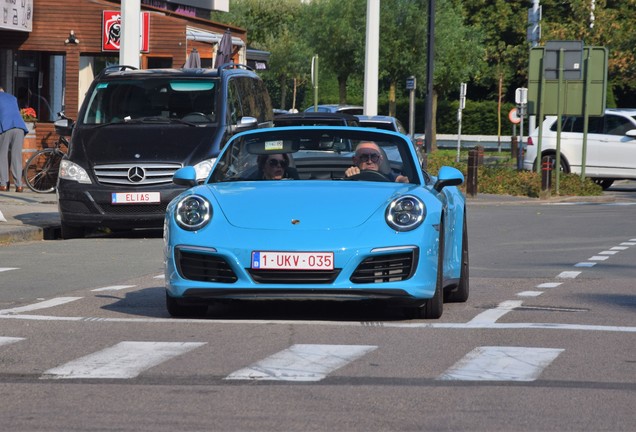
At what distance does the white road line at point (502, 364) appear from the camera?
25.1 feet

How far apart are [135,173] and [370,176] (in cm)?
831

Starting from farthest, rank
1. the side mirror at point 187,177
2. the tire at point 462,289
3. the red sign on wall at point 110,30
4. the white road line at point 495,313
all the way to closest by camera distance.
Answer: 1. the red sign on wall at point 110,30
2. the tire at point 462,289
3. the side mirror at point 187,177
4. the white road line at point 495,313

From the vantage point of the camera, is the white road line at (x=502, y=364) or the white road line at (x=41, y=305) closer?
the white road line at (x=502, y=364)

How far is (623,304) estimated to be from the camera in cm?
1149

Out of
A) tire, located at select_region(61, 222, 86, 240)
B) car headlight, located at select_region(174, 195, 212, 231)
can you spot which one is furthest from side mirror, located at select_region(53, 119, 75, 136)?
car headlight, located at select_region(174, 195, 212, 231)

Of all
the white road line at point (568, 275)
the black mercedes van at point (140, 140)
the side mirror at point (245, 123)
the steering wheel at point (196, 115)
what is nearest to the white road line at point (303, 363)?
the white road line at point (568, 275)

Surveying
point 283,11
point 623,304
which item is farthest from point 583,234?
point 283,11

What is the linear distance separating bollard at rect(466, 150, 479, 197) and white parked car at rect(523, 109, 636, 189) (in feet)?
13.4

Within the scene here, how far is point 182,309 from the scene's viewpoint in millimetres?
10266

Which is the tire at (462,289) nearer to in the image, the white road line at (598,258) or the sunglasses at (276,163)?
the sunglasses at (276,163)

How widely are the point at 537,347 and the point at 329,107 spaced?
112 feet

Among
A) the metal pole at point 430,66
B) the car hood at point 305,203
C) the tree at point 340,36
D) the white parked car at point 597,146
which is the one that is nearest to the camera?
the car hood at point 305,203

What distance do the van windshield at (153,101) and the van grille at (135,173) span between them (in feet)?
3.08

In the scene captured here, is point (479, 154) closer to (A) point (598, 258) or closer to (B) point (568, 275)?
(A) point (598, 258)
